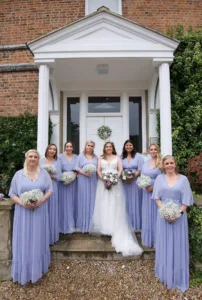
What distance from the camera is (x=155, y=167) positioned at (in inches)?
173

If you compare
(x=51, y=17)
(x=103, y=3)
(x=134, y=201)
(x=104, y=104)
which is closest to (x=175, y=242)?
(x=134, y=201)

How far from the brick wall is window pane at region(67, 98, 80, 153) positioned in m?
1.07

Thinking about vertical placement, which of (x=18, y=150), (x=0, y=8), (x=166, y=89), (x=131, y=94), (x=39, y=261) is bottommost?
(x=39, y=261)

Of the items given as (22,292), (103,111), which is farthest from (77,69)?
(22,292)

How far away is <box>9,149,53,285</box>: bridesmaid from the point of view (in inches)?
139

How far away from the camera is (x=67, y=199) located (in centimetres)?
490

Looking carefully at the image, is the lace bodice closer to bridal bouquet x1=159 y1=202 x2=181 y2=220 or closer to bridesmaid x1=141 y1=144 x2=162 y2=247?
bridesmaid x1=141 y1=144 x2=162 y2=247

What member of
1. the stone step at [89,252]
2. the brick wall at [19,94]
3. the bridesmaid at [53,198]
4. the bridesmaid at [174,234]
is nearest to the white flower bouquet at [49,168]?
the bridesmaid at [53,198]

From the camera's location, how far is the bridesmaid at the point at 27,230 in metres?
3.52

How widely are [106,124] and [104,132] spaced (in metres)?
0.28

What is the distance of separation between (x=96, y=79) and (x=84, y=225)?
4.33 meters

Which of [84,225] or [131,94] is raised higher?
[131,94]

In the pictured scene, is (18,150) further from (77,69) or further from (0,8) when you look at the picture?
(0,8)

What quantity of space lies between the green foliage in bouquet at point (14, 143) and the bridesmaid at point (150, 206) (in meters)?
3.76
